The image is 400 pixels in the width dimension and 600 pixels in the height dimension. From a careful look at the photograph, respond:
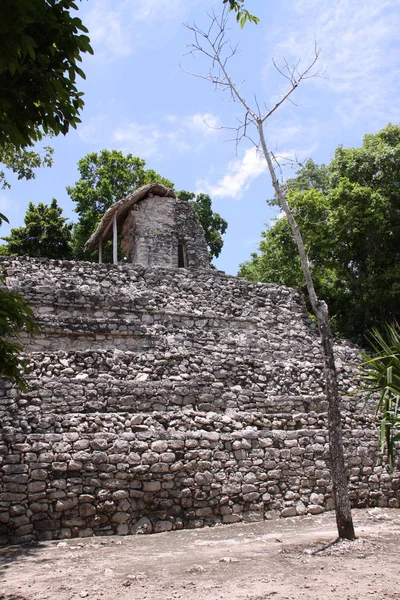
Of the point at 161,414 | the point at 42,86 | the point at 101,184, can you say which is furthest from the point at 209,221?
the point at 42,86

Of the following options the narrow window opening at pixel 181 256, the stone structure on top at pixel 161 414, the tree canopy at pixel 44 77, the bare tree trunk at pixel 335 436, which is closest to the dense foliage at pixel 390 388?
the bare tree trunk at pixel 335 436

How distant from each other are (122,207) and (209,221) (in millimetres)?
9601

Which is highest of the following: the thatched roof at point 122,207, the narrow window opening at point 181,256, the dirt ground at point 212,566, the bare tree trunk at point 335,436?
the thatched roof at point 122,207

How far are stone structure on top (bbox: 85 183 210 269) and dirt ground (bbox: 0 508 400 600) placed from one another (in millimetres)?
11122

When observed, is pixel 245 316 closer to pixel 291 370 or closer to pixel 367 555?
pixel 291 370

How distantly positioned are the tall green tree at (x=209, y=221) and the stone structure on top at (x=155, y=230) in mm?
7396

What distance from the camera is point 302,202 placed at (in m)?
18.3

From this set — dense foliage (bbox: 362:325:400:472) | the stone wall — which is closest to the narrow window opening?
the stone wall

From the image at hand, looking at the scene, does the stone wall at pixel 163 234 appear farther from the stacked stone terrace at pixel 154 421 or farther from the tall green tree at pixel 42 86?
the tall green tree at pixel 42 86

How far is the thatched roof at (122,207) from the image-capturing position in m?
16.7

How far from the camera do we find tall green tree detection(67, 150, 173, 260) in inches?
906

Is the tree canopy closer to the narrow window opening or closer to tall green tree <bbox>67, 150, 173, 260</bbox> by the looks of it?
the narrow window opening

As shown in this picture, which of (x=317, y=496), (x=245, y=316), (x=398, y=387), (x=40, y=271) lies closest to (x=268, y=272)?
(x=245, y=316)

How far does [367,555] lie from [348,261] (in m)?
13.8
